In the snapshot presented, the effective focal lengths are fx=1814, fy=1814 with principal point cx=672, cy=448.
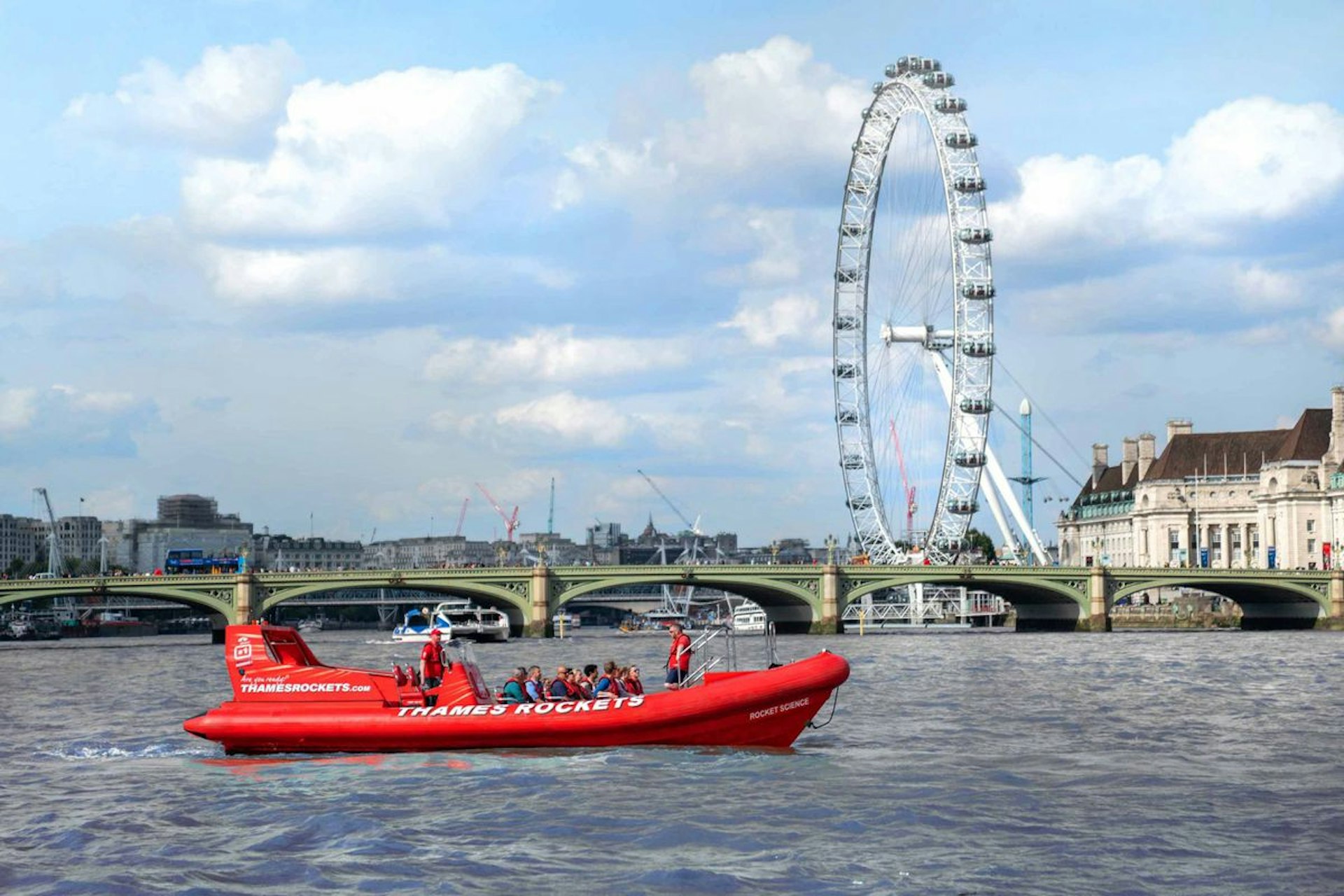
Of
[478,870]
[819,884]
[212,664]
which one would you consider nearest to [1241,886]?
[819,884]

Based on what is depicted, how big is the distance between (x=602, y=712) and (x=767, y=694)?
10.4ft

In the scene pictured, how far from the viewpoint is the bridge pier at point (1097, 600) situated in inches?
4670

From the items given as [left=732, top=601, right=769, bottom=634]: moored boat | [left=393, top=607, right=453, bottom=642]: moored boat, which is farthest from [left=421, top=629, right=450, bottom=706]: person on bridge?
[left=732, top=601, right=769, bottom=634]: moored boat

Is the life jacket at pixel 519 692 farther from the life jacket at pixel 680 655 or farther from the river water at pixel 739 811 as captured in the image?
the life jacket at pixel 680 655

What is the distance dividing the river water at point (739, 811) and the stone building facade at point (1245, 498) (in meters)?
126

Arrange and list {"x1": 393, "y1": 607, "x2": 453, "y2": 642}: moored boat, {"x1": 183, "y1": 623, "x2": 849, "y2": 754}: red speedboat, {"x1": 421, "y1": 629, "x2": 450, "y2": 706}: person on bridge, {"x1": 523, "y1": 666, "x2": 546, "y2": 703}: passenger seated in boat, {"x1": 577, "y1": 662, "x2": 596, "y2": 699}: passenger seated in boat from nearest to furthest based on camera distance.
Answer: {"x1": 183, "y1": 623, "x2": 849, "y2": 754}: red speedboat → {"x1": 523, "y1": 666, "x2": 546, "y2": 703}: passenger seated in boat → {"x1": 421, "y1": 629, "x2": 450, "y2": 706}: person on bridge → {"x1": 577, "y1": 662, "x2": 596, "y2": 699}: passenger seated in boat → {"x1": 393, "y1": 607, "x2": 453, "y2": 642}: moored boat

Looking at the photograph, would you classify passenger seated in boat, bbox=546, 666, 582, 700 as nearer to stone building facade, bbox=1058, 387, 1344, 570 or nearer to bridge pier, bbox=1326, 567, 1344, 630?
bridge pier, bbox=1326, 567, 1344, 630

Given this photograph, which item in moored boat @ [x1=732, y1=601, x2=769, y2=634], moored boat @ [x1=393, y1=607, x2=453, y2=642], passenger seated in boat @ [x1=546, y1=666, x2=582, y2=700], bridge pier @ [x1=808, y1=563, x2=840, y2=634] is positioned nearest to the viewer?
passenger seated in boat @ [x1=546, y1=666, x2=582, y2=700]

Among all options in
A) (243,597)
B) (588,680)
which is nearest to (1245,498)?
(243,597)

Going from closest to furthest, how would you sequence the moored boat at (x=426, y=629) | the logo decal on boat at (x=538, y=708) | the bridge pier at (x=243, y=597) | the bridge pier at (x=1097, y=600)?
the logo decal on boat at (x=538, y=708) → the moored boat at (x=426, y=629) → the bridge pier at (x=243, y=597) → the bridge pier at (x=1097, y=600)

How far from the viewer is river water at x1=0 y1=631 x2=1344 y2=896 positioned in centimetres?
2372

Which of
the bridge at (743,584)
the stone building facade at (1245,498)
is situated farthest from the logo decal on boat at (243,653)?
the stone building facade at (1245,498)

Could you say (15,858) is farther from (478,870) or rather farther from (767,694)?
(767,694)

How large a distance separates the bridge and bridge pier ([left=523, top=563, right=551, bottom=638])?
0.20 ft
